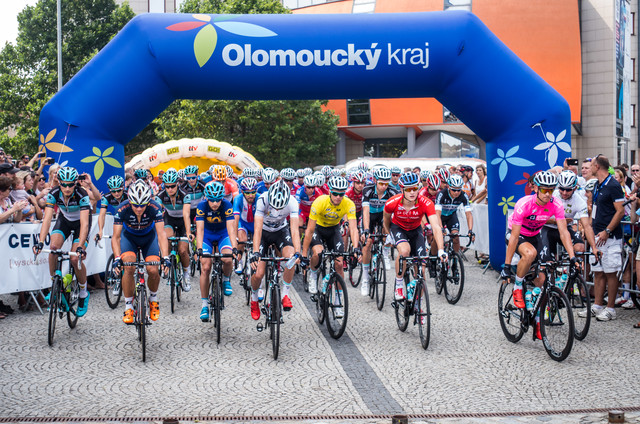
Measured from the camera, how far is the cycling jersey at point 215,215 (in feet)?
27.9

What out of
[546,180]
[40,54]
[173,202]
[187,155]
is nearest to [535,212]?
[546,180]

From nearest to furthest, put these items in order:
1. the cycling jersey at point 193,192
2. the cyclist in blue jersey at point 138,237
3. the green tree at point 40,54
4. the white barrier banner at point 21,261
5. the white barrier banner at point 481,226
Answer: the cyclist in blue jersey at point 138,237 < the white barrier banner at point 21,261 < the cycling jersey at point 193,192 < the white barrier banner at point 481,226 < the green tree at point 40,54

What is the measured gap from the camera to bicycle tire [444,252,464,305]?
10.2 metres

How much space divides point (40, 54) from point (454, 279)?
111 ft

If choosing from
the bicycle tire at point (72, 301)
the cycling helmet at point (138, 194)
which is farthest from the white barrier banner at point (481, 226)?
the bicycle tire at point (72, 301)

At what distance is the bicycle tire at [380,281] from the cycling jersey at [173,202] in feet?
11.4

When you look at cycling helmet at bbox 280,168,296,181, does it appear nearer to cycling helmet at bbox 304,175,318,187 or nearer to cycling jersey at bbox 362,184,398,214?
cycling helmet at bbox 304,175,318,187

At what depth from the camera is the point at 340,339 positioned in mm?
7910

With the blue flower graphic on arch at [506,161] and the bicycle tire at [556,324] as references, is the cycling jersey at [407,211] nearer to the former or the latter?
the bicycle tire at [556,324]

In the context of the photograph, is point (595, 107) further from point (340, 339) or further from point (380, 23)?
point (340, 339)

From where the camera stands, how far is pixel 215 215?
28.5 feet

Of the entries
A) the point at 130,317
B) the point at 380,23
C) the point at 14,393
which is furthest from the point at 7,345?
the point at 380,23

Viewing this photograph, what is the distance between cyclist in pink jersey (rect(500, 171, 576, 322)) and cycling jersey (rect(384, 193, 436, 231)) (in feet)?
4.58

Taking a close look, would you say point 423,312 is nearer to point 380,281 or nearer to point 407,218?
point 407,218
